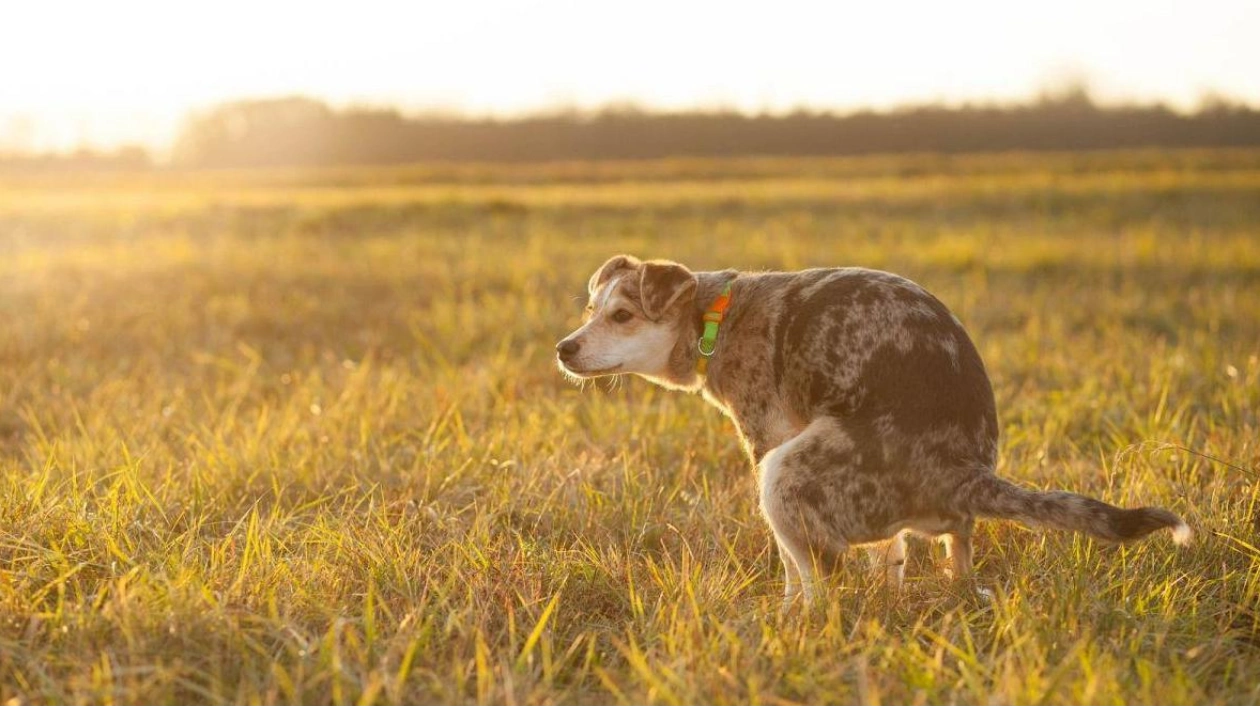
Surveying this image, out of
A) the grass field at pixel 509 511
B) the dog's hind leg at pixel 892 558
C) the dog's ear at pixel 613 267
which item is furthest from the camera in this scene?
the dog's ear at pixel 613 267

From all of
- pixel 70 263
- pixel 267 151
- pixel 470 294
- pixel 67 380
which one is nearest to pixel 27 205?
pixel 70 263

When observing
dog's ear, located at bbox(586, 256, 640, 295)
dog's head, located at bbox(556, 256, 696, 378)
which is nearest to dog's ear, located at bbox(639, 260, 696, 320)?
dog's head, located at bbox(556, 256, 696, 378)

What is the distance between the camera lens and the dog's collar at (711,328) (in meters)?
4.64

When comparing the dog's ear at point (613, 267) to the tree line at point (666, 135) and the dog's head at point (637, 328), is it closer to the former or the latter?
the dog's head at point (637, 328)

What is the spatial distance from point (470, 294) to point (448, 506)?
6707mm

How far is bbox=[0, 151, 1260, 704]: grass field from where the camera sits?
3.38 metres

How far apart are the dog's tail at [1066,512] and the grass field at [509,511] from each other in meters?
0.27

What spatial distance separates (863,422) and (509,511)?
171 centimetres

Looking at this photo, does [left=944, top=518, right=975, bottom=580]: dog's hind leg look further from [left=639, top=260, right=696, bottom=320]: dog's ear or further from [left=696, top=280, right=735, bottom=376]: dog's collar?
[left=639, top=260, right=696, bottom=320]: dog's ear

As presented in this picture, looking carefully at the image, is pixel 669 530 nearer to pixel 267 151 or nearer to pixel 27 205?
pixel 27 205

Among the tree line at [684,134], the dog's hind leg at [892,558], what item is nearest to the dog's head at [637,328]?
the dog's hind leg at [892,558]

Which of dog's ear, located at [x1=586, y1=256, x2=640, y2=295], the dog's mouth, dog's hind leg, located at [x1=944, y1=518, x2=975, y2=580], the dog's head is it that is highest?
dog's ear, located at [x1=586, y1=256, x2=640, y2=295]

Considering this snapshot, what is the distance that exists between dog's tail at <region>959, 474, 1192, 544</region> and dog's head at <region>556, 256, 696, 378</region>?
1525 mm

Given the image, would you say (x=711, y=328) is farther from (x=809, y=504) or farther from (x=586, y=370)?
(x=809, y=504)
